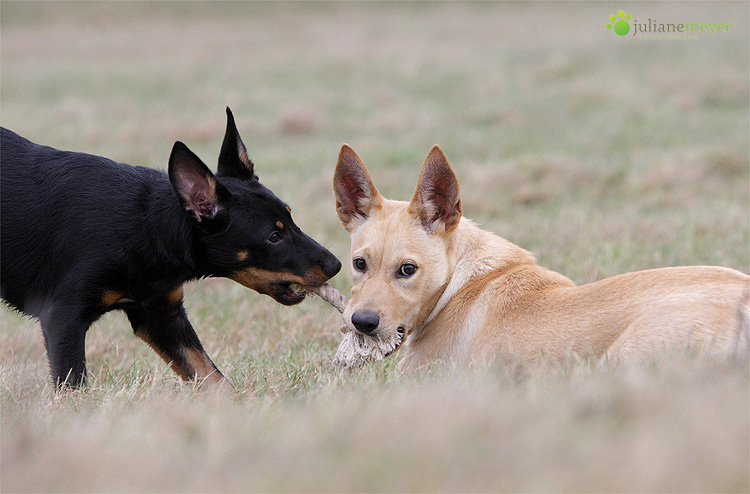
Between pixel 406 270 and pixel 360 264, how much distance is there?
270 millimetres

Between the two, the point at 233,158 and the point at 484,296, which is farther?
the point at 233,158

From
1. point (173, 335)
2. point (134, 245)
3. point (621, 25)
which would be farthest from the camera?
point (621, 25)

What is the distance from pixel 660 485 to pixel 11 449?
78.4 inches

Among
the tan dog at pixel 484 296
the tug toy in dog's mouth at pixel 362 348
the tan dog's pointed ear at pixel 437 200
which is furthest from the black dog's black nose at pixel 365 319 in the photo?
the tan dog's pointed ear at pixel 437 200

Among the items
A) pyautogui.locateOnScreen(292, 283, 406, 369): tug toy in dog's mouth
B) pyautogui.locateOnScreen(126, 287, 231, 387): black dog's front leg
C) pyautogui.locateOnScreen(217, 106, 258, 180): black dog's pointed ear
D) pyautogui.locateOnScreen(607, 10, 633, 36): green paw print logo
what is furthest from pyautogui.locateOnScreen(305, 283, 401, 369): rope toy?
pyautogui.locateOnScreen(607, 10, 633, 36): green paw print logo

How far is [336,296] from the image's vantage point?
488cm

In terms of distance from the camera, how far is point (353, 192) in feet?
16.2

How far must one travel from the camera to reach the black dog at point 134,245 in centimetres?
431

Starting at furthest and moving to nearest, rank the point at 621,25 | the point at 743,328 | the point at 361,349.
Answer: the point at 621,25 < the point at 361,349 < the point at 743,328

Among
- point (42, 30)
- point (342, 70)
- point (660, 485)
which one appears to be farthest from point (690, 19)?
point (660, 485)

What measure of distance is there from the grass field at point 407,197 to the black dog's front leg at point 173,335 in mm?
224

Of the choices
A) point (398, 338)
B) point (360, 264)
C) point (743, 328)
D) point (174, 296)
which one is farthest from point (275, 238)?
point (743, 328)

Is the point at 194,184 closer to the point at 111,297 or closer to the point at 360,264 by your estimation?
the point at 111,297

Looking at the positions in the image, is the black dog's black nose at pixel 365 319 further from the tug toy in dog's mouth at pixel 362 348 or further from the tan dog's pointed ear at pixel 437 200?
the tan dog's pointed ear at pixel 437 200
